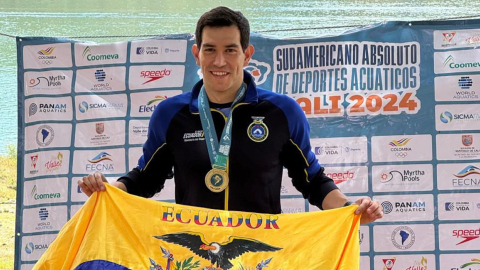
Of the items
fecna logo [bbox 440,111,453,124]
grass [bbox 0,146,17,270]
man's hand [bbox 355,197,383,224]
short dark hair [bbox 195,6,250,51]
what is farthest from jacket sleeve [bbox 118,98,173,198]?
grass [bbox 0,146,17,270]

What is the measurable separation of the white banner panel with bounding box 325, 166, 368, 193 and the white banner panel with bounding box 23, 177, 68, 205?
6.73 ft

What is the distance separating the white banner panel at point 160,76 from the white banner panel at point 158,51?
6 centimetres

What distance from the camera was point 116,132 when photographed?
5.43 metres

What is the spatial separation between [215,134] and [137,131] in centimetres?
276

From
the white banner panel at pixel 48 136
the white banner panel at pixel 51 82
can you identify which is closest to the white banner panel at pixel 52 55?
the white banner panel at pixel 51 82

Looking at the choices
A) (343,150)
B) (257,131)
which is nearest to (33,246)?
(343,150)

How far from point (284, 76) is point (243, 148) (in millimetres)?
2670

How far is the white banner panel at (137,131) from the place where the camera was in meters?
5.41

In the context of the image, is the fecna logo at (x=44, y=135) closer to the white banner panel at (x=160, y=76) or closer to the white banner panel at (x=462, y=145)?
the white banner panel at (x=160, y=76)

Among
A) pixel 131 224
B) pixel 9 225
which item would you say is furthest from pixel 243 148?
pixel 9 225

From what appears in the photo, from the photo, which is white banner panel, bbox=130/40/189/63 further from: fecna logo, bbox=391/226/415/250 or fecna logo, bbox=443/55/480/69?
fecna logo, bbox=391/226/415/250

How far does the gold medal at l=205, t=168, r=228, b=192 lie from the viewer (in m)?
2.67

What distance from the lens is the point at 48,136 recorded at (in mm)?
5488

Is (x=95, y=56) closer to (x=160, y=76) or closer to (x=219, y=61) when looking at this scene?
(x=160, y=76)
